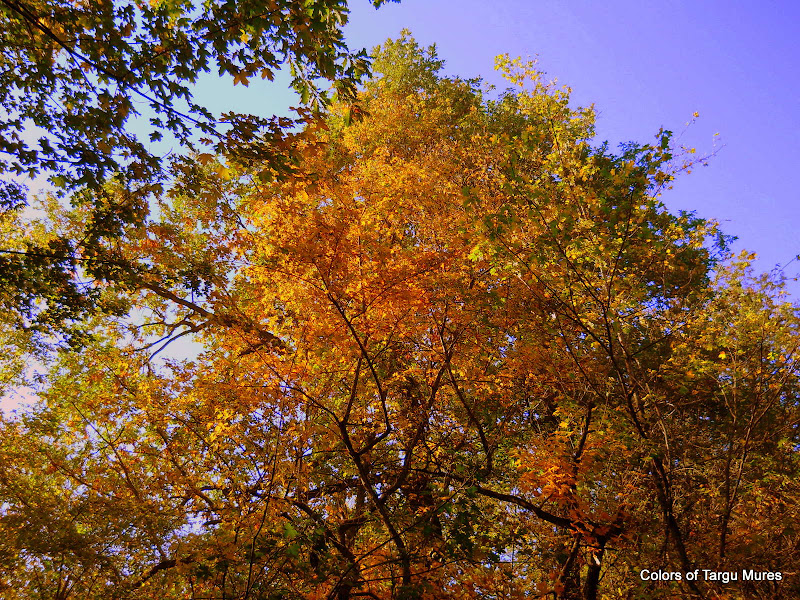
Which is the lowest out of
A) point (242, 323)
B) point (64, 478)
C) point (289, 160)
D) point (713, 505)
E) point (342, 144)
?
point (713, 505)

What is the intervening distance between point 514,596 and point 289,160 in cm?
626

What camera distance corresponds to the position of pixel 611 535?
20.7 ft

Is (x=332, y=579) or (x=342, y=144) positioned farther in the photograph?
(x=342, y=144)

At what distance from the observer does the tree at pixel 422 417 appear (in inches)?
218

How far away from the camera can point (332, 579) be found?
639cm

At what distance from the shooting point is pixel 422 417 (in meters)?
7.39

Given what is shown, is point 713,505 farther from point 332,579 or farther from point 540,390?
point 332,579

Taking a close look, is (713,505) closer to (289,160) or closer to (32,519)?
(289,160)

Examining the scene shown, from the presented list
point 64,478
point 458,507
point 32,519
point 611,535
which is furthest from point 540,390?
point 64,478

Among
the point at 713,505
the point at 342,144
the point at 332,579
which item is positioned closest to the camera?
the point at 332,579

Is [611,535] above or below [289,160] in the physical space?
below

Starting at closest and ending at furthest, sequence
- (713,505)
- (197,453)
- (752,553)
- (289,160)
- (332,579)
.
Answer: (289,160) < (752,553) < (332,579) < (713,505) < (197,453)

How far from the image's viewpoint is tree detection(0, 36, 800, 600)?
5531 millimetres

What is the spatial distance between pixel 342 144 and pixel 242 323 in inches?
398
